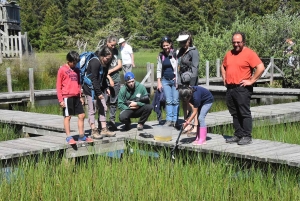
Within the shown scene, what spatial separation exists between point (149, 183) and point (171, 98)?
3135 mm

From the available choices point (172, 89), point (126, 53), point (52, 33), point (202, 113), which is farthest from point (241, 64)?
point (52, 33)

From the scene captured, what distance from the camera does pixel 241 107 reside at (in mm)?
7066

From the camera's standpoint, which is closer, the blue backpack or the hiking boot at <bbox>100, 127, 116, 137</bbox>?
the blue backpack

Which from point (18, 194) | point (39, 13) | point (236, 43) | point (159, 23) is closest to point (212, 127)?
point (236, 43)

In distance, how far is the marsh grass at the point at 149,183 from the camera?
5355 mm

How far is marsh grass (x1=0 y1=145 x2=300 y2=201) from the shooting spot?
5355 millimetres

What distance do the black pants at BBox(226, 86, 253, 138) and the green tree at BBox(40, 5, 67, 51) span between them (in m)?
44.5

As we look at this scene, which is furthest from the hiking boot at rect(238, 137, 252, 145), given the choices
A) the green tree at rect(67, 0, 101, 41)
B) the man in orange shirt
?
the green tree at rect(67, 0, 101, 41)

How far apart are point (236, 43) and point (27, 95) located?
31.7ft

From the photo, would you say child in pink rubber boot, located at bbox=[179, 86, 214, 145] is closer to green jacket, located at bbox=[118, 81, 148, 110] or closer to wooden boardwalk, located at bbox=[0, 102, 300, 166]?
wooden boardwalk, located at bbox=[0, 102, 300, 166]

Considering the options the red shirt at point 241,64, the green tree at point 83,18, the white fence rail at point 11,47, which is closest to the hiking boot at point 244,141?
the red shirt at point 241,64

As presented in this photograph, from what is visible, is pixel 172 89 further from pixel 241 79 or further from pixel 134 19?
pixel 134 19

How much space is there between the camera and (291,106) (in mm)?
11914

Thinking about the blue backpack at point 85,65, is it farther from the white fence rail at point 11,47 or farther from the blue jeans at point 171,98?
the white fence rail at point 11,47
